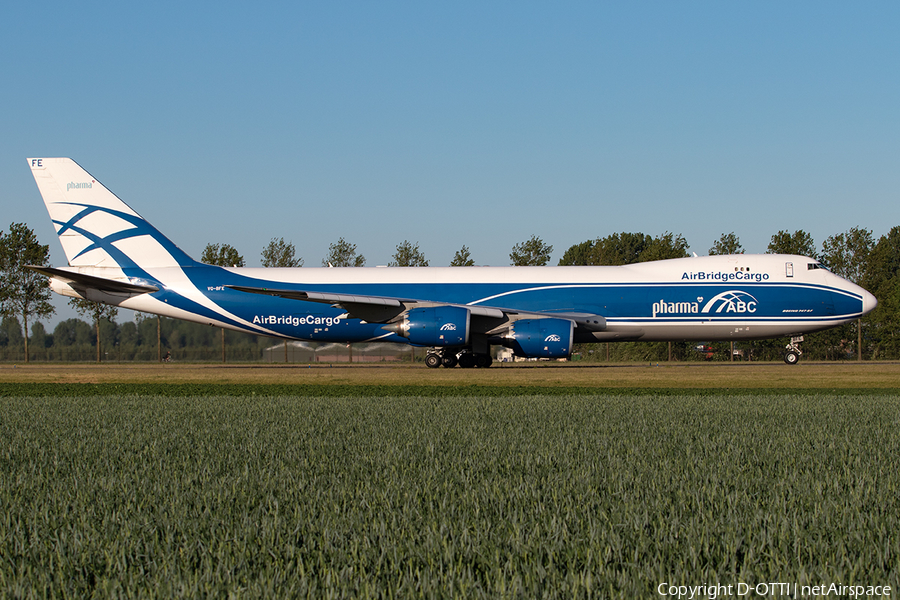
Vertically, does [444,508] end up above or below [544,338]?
below

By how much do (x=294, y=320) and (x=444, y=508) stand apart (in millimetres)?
26598

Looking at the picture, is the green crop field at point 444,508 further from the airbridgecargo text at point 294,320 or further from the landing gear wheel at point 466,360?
the landing gear wheel at point 466,360

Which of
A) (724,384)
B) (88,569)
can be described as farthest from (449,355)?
(88,569)

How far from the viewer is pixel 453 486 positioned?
6.57 meters

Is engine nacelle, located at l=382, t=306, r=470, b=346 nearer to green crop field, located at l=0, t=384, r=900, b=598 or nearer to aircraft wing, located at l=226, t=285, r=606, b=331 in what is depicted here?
aircraft wing, located at l=226, t=285, r=606, b=331

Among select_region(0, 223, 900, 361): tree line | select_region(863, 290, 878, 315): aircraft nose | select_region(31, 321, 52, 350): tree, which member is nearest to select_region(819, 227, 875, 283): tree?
select_region(0, 223, 900, 361): tree line

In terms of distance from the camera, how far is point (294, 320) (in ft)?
103

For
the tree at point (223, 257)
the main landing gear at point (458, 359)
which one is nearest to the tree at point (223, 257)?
the tree at point (223, 257)

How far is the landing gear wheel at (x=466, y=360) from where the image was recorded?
103 feet

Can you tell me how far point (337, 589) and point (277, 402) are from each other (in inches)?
507

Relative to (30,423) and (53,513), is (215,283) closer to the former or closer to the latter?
(30,423)

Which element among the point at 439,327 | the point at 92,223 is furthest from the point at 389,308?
the point at 92,223

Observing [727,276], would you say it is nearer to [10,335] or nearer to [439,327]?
[439,327]

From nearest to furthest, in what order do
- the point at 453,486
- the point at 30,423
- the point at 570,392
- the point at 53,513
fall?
the point at 53,513, the point at 453,486, the point at 30,423, the point at 570,392
